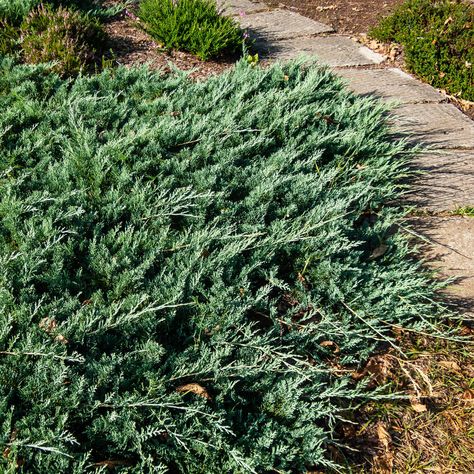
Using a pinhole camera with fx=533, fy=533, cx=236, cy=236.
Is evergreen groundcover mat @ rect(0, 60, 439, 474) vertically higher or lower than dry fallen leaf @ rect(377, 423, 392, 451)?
higher

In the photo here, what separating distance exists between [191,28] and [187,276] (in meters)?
3.08

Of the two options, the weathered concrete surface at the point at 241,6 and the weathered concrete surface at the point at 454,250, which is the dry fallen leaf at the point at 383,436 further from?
the weathered concrete surface at the point at 241,6

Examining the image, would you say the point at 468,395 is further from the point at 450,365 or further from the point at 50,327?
the point at 50,327

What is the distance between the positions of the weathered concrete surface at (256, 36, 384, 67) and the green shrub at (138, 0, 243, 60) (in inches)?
21.8

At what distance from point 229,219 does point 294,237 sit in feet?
1.26

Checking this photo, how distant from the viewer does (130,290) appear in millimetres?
2510

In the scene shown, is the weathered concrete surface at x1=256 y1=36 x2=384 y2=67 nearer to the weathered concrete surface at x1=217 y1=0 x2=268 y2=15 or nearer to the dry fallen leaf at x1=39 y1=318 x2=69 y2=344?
the weathered concrete surface at x1=217 y1=0 x2=268 y2=15

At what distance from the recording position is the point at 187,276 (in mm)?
2568

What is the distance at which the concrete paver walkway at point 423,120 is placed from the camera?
331 centimetres

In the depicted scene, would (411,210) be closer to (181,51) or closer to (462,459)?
(462,459)

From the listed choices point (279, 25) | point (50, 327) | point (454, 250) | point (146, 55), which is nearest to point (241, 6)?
point (279, 25)

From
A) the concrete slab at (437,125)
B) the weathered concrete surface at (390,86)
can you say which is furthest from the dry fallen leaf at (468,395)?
the weathered concrete surface at (390,86)

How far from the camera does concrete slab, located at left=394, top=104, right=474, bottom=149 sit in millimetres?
4270

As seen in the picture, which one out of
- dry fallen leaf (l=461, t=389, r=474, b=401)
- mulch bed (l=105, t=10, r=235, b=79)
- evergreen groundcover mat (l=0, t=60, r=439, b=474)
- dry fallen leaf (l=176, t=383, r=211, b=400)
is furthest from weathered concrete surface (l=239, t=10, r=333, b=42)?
dry fallen leaf (l=176, t=383, r=211, b=400)
